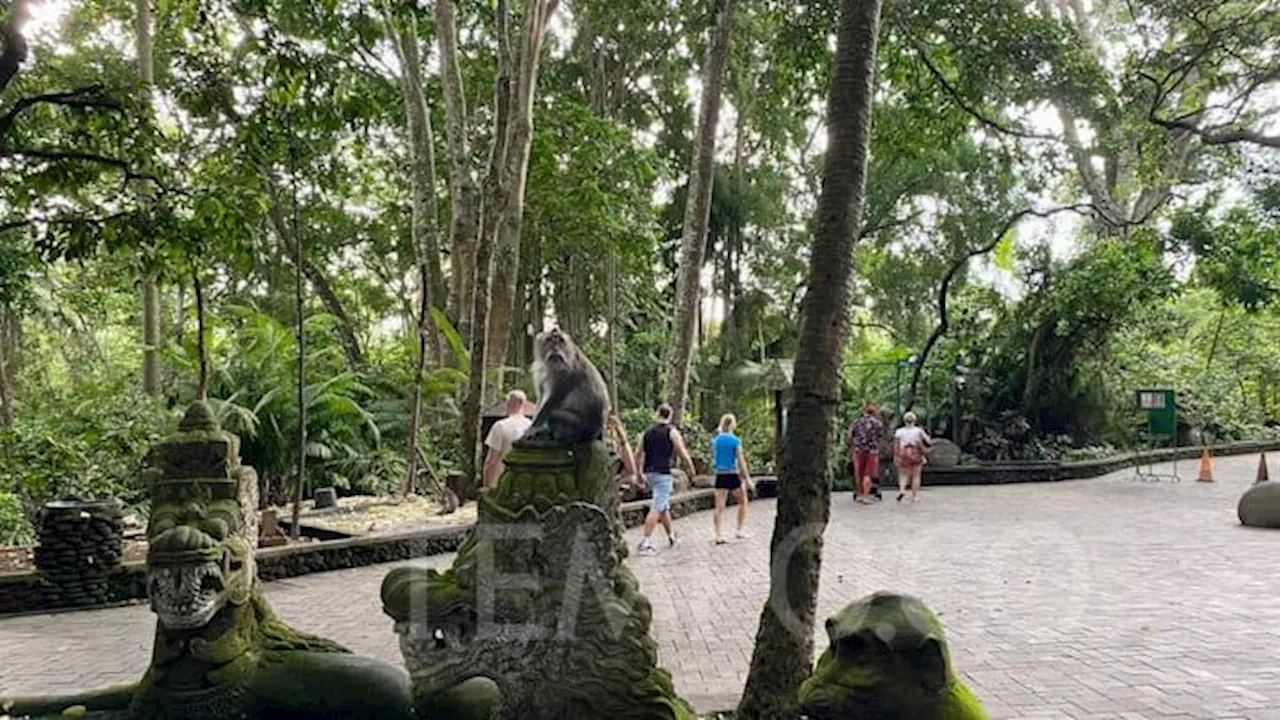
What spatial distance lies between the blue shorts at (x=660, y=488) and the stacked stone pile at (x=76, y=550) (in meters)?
5.22

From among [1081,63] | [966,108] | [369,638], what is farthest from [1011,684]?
[1081,63]

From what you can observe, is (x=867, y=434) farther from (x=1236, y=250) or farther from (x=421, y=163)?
(x=421, y=163)

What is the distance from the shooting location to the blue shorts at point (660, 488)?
10358 mm

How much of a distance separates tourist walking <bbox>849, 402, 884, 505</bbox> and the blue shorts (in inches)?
212

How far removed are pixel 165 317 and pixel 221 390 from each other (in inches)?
503

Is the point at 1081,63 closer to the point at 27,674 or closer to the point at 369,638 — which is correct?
the point at 369,638

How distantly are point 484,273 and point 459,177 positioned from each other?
3037mm

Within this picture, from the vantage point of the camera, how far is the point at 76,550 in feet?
25.7

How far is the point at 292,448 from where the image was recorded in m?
12.1

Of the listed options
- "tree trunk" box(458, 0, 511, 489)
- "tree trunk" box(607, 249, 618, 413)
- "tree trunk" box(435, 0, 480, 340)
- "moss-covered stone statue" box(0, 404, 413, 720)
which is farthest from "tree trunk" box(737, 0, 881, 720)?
"tree trunk" box(607, 249, 618, 413)

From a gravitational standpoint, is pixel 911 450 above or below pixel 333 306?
below

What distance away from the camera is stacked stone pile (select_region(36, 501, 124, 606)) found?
25.4ft

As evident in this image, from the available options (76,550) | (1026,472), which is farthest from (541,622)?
(1026,472)

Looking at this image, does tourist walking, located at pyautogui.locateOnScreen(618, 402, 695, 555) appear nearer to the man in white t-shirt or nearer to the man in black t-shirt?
the man in black t-shirt
